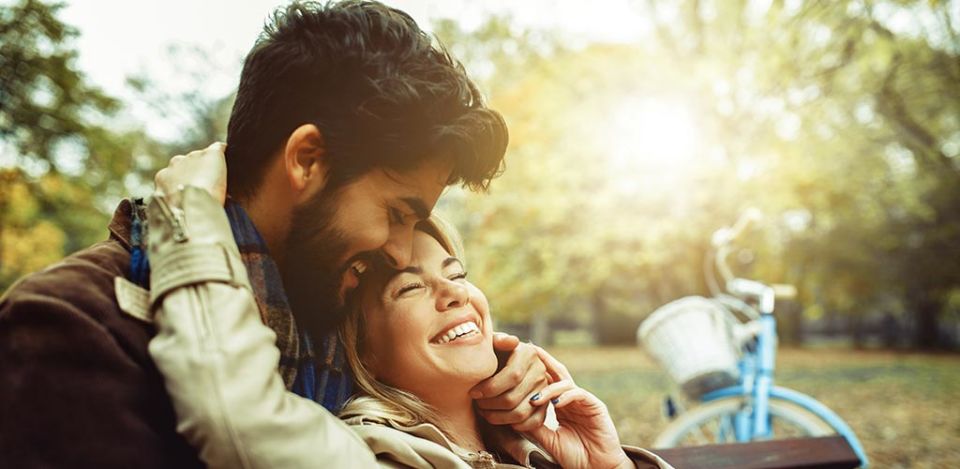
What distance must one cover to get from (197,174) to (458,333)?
647 millimetres

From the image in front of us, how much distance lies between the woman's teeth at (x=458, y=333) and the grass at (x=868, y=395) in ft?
21.5

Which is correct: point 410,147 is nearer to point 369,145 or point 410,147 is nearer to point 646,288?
point 369,145

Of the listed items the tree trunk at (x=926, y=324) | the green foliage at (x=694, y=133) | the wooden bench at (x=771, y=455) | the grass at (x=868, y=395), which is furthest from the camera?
the tree trunk at (x=926, y=324)

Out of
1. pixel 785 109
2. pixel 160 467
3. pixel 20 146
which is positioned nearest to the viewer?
pixel 160 467

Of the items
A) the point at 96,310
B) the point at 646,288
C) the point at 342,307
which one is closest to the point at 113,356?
the point at 96,310

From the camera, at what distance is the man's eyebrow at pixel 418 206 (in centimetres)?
153

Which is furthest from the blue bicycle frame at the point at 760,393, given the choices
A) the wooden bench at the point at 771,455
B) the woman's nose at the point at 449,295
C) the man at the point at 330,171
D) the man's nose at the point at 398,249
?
the man's nose at the point at 398,249

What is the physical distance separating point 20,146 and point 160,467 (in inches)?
220

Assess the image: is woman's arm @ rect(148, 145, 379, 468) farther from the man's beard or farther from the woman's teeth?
the woman's teeth

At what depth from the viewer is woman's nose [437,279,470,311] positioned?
159 cm

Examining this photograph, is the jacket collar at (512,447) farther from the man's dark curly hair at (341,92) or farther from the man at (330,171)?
the man's dark curly hair at (341,92)

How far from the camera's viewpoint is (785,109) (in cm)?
1007

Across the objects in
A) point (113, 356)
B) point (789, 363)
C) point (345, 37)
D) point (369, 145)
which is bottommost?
point (789, 363)

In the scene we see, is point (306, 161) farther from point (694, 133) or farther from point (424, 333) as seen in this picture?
point (694, 133)
